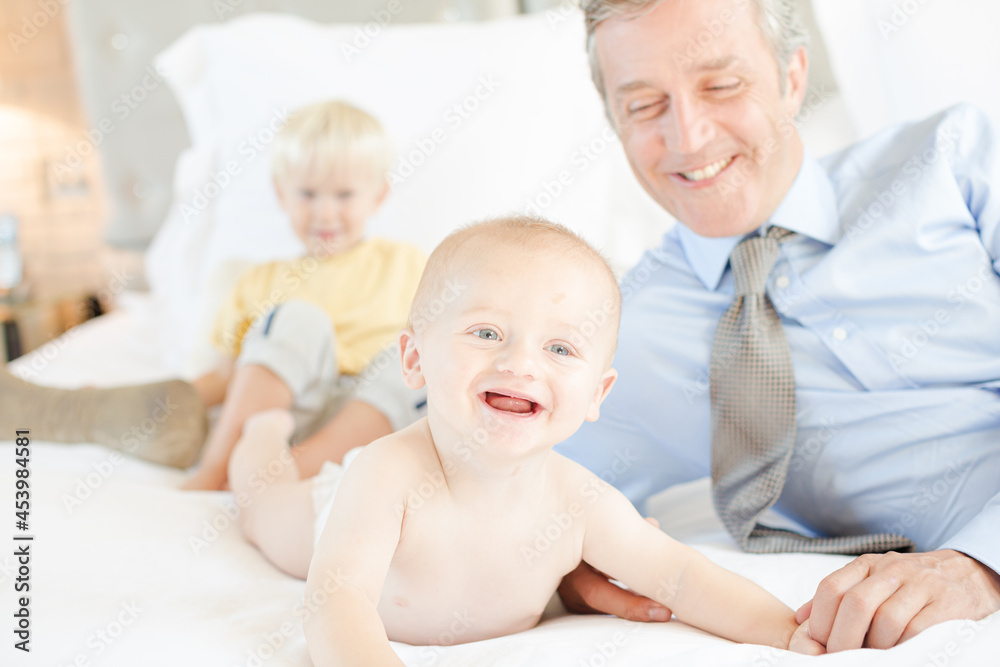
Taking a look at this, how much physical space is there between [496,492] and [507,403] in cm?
13

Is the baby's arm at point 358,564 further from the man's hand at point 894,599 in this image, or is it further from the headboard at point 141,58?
the headboard at point 141,58

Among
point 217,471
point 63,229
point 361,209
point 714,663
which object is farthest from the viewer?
point 63,229

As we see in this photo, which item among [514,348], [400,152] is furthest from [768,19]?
[400,152]

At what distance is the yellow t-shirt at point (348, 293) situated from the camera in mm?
1724

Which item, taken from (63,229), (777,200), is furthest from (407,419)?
(63,229)

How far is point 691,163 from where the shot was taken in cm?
118

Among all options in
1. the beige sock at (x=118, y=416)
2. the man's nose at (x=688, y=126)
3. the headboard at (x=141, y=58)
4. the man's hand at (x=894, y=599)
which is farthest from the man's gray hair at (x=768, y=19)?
the headboard at (x=141, y=58)

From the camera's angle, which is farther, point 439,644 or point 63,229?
point 63,229

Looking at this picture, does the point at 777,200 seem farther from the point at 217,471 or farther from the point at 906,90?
the point at 217,471

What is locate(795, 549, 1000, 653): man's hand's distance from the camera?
2.56 feet

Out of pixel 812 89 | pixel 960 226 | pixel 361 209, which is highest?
pixel 812 89

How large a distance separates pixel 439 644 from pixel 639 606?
232mm

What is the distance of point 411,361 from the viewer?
0.86m

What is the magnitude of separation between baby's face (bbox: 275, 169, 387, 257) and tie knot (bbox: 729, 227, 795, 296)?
0.96 m
